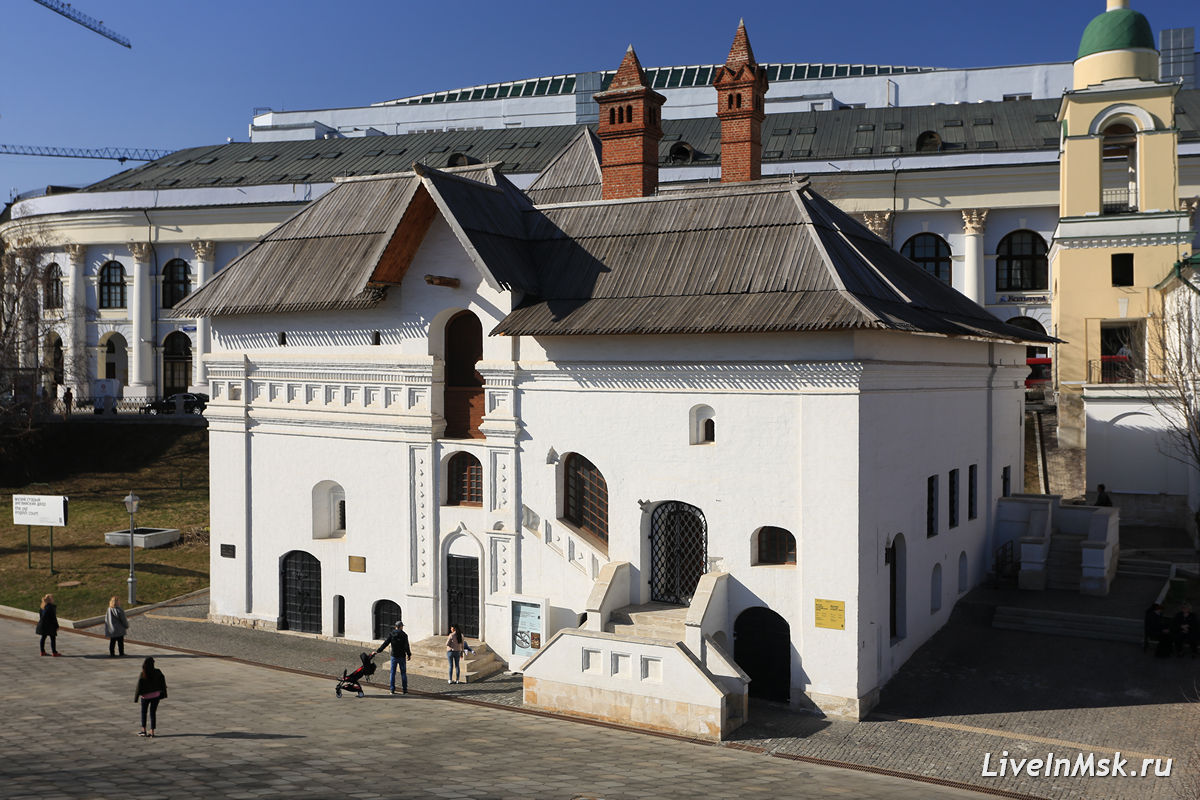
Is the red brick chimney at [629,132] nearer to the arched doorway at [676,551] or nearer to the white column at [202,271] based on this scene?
the arched doorway at [676,551]

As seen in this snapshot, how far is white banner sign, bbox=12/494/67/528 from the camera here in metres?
33.3

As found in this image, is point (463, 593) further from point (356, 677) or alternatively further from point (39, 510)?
point (39, 510)

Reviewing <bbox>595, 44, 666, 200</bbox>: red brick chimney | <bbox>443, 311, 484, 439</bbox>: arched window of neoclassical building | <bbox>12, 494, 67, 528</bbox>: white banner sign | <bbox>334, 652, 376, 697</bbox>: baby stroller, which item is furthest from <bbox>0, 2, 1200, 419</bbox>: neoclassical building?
<bbox>334, 652, 376, 697</bbox>: baby stroller

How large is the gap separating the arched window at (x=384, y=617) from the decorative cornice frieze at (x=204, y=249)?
42291 mm

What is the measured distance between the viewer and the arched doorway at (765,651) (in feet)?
69.1

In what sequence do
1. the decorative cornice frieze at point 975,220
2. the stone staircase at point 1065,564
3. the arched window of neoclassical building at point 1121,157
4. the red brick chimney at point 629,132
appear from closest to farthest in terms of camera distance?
the red brick chimney at point 629,132 → the stone staircase at point 1065,564 → the arched window of neoclassical building at point 1121,157 → the decorative cornice frieze at point 975,220

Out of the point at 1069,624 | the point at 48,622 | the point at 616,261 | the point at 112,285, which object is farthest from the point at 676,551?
the point at 112,285

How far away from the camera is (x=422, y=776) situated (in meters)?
16.8

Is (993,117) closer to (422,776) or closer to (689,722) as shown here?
(689,722)

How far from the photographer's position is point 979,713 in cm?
2030

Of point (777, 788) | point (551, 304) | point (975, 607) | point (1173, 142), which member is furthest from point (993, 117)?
point (777, 788)

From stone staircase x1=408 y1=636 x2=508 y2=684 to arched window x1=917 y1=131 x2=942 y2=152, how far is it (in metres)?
40.2

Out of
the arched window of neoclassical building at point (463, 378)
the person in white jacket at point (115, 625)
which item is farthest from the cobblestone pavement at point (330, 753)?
the arched window of neoclassical building at point (463, 378)

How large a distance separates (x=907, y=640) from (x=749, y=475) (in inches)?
214
